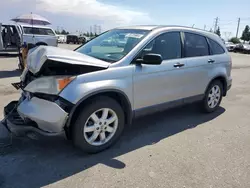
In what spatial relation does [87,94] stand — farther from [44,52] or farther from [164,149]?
[164,149]

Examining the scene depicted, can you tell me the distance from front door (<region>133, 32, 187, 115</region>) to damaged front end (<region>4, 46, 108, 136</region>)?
67 cm

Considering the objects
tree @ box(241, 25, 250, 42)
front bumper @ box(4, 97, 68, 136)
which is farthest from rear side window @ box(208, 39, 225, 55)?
tree @ box(241, 25, 250, 42)

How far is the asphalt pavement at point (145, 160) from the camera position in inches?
110

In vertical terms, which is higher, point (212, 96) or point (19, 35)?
point (19, 35)

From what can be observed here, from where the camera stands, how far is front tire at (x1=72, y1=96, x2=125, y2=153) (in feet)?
10.2

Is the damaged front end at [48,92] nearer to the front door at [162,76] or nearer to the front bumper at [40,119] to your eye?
the front bumper at [40,119]

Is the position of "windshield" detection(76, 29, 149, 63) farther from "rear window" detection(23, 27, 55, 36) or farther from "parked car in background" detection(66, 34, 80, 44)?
"parked car in background" detection(66, 34, 80, 44)

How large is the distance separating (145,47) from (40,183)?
235cm

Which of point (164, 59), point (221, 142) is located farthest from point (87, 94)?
point (221, 142)

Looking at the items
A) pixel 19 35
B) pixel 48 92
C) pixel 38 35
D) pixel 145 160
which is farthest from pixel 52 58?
pixel 38 35

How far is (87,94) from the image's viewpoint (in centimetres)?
303

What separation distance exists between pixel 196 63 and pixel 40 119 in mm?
2980

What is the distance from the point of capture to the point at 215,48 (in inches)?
204

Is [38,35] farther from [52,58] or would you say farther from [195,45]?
[52,58]
